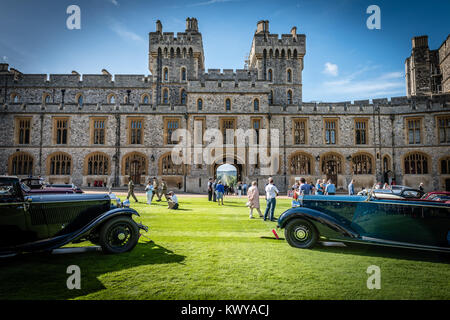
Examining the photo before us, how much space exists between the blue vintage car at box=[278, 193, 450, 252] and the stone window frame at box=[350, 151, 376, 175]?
21.9 meters

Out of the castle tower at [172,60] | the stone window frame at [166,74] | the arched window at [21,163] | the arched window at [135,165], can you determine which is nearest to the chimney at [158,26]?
the castle tower at [172,60]

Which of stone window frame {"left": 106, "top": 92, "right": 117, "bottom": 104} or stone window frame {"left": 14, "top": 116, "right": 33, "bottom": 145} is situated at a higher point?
stone window frame {"left": 106, "top": 92, "right": 117, "bottom": 104}

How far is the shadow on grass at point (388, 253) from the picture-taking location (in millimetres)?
4918

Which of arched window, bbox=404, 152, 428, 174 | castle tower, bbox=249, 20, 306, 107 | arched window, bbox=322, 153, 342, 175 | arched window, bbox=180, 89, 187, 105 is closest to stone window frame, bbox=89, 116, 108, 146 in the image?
arched window, bbox=180, 89, 187, 105

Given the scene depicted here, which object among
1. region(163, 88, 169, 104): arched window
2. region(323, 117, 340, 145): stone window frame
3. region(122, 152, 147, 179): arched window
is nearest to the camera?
region(122, 152, 147, 179): arched window

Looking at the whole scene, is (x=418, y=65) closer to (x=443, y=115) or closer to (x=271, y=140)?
(x=443, y=115)

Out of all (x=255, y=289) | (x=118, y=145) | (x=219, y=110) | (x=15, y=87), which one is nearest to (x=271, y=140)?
(x=219, y=110)

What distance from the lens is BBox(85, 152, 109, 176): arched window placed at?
2486 cm

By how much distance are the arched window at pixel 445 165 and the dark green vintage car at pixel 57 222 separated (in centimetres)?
2986

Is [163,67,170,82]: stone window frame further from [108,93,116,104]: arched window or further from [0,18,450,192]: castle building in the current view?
[108,93,116,104]: arched window

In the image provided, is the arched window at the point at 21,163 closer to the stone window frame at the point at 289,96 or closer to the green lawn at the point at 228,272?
the green lawn at the point at 228,272

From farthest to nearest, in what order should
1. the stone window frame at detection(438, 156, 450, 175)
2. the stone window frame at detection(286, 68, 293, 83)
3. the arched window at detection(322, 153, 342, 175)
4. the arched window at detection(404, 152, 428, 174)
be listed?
the stone window frame at detection(286, 68, 293, 83)
the arched window at detection(322, 153, 342, 175)
the arched window at detection(404, 152, 428, 174)
the stone window frame at detection(438, 156, 450, 175)

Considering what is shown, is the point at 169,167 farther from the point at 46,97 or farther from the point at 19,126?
the point at 46,97

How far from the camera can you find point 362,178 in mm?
24859
